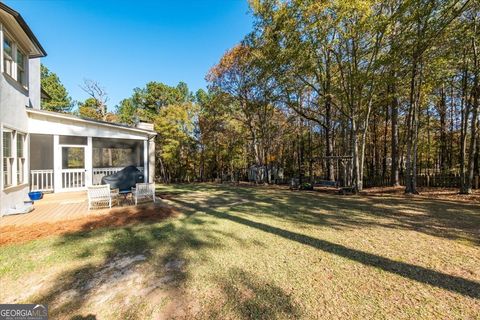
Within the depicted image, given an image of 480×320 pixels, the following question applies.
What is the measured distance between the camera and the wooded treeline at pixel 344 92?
918 cm

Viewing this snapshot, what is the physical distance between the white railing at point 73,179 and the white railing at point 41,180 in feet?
2.23

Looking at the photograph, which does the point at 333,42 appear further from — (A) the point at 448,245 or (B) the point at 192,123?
(B) the point at 192,123

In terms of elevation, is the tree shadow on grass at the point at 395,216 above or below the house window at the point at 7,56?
below

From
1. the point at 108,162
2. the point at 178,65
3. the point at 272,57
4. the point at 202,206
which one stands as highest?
the point at 178,65

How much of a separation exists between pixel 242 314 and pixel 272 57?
1323cm

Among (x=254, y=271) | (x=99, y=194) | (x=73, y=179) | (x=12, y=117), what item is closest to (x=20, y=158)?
(x=12, y=117)

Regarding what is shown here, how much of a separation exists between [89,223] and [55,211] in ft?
6.51

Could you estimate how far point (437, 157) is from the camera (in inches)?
807

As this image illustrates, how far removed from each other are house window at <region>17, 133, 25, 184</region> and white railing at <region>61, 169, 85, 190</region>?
151 centimetres

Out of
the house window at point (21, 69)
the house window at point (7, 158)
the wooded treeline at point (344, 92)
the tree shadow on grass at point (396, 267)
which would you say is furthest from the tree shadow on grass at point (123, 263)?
the wooded treeline at point (344, 92)

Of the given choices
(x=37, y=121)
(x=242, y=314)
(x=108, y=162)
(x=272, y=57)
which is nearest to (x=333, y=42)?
(x=272, y=57)

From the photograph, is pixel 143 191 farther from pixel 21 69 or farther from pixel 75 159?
pixel 75 159

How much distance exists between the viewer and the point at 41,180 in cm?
874

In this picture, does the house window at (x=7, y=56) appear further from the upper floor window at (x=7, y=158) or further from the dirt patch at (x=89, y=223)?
the dirt patch at (x=89, y=223)
